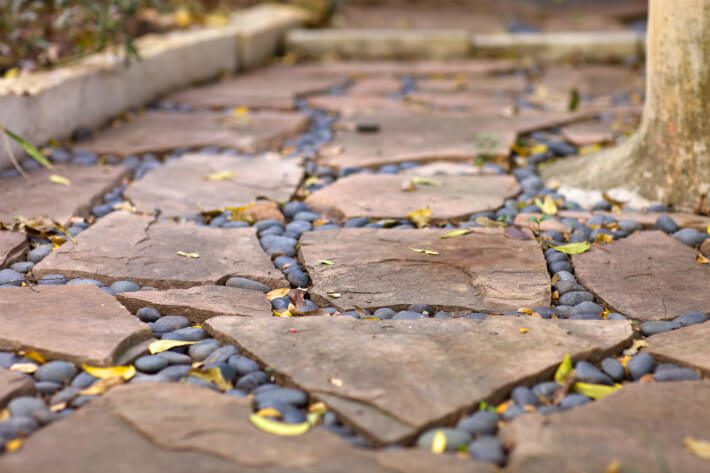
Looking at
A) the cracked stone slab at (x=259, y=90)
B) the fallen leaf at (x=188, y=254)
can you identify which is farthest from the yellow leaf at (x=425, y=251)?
the cracked stone slab at (x=259, y=90)

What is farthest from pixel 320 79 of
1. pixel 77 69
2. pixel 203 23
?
pixel 77 69

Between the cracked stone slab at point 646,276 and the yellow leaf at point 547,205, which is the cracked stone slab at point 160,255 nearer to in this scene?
the cracked stone slab at point 646,276

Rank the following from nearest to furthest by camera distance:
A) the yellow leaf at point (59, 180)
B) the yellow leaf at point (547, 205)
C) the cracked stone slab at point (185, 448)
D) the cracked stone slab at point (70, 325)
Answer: the cracked stone slab at point (185, 448), the cracked stone slab at point (70, 325), the yellow leaf at point (547, 205), the yellow leaf at point (59, 180)

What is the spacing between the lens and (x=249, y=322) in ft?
5.88

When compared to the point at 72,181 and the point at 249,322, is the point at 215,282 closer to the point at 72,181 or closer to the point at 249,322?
the point at 249,322

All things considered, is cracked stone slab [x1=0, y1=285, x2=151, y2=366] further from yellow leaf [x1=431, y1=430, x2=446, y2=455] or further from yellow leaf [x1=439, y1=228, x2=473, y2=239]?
yellow leaf [x1=439, y1=228, x2=473, y2=239]

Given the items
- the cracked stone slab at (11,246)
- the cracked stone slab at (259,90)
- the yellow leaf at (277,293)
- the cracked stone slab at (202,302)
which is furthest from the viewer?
the cracked stone slab at (259,90)

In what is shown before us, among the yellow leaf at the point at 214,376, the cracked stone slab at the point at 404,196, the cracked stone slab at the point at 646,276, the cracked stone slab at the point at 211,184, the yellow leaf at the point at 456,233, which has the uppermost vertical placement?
the cracked stone slab at the point at 211,184

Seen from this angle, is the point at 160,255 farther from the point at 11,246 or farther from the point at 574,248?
the point at 574,248

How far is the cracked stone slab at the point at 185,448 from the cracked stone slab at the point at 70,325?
22cm

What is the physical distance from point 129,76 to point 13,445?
2865mm

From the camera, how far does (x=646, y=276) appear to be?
2100 mm

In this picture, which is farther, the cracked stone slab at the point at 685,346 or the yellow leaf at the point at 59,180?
the yellow leaf at the point at 59,180

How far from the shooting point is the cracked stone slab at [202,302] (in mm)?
1874
